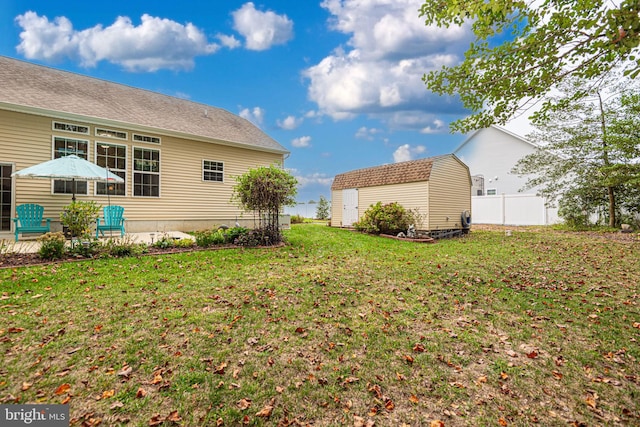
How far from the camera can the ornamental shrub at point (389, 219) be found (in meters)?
13.1

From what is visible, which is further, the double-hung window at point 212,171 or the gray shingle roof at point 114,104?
the double-hung window at point 212,171

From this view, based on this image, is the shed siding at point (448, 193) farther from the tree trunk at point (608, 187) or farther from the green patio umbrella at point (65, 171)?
the green patio umbrella at point (65, 171)

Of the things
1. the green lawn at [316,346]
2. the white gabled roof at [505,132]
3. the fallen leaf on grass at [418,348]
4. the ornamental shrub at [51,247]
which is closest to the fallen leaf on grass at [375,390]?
Answer: the green lawn at [316,346]

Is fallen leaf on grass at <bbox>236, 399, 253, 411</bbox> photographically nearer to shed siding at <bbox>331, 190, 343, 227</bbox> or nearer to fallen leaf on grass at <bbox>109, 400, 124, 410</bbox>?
fallen leaf on grass at <bbox>109, 400, 124, 410</bbox>

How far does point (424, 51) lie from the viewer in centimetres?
927

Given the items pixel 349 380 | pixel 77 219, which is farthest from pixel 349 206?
pixel 349 380

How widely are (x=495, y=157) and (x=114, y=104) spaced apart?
80.9ft

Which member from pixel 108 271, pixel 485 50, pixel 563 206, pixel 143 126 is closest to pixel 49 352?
pixel 108 271

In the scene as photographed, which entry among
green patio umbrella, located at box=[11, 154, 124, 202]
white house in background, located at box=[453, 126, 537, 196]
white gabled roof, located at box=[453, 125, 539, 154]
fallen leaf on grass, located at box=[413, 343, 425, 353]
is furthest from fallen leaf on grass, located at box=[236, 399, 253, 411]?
white house in background, located at box=[453, 126, 537, 196]

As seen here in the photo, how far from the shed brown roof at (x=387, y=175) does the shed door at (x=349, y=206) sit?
13.8 inches

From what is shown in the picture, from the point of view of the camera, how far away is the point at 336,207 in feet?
58.2

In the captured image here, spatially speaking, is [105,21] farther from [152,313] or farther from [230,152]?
[152,313]

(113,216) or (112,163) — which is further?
(112,163)

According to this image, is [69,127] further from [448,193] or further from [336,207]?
[448,193]
